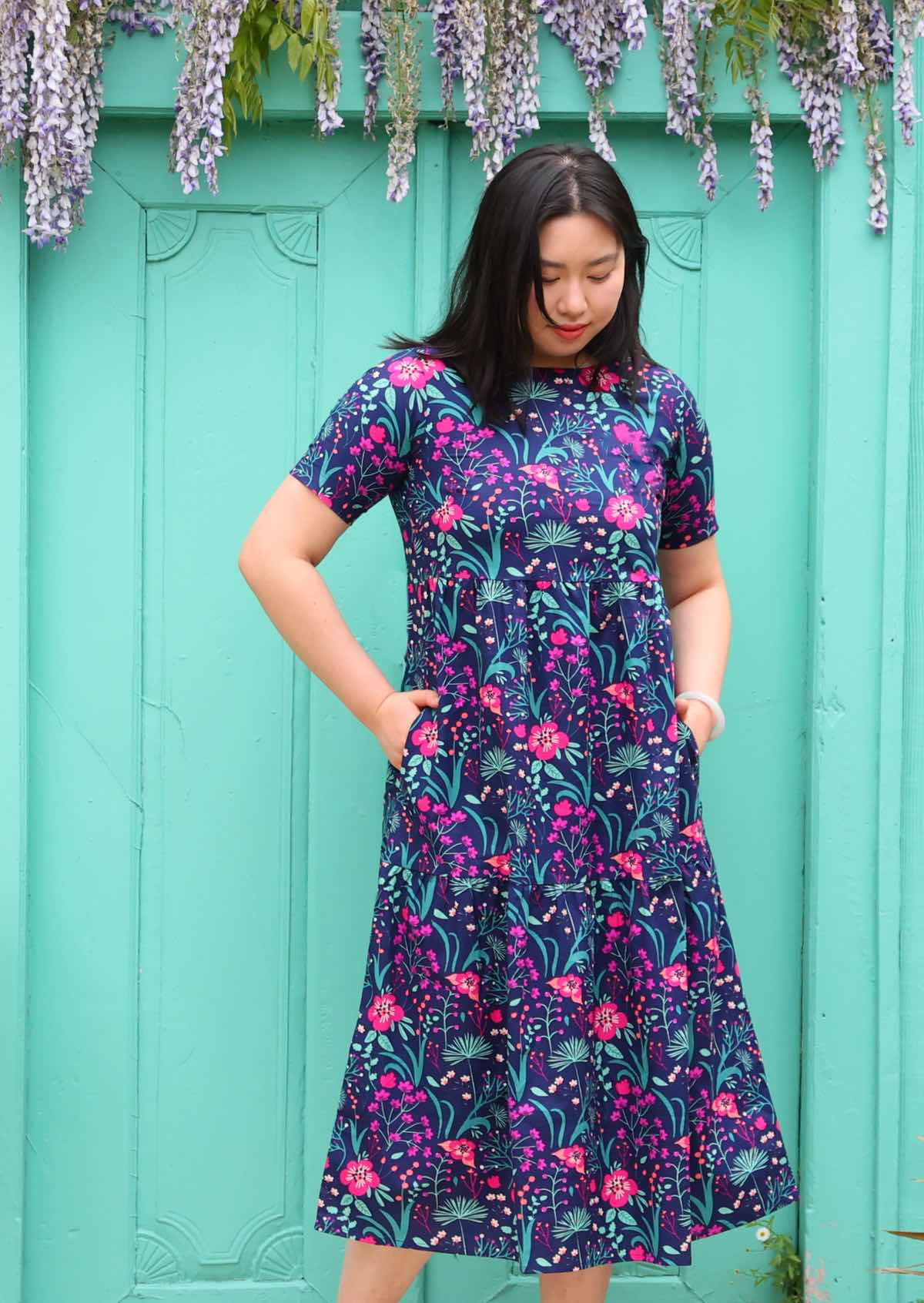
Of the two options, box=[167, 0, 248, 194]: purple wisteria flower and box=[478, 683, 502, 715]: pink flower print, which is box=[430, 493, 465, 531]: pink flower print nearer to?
box=[478, 683, 502, 715]: pink flower print

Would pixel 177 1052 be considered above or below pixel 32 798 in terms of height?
below

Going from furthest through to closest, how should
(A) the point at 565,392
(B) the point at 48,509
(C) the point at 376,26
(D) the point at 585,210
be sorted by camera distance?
(B) the point at 48,509, (C) the point at 376,26, (A) the point at 565,392, (D) the point at 585,210

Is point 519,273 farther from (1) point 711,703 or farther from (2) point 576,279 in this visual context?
(1) point 711,703

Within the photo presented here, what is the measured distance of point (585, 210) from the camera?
5.64ft

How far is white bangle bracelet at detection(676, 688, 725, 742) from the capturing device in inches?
75.8

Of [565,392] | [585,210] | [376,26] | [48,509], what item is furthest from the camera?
[48,509]

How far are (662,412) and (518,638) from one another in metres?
0.41

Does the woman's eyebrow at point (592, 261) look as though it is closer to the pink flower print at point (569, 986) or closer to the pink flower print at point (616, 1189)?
the pink flower print at point (569, 986)

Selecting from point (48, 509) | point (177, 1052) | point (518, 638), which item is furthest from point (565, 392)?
point (177, 1052)

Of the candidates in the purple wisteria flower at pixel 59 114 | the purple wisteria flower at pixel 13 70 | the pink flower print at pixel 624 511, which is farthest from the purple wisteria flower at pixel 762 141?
the purple wisteria flower at pixel 13 70

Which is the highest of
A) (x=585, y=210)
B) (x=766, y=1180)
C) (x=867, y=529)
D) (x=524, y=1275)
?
(x=585, y=210)

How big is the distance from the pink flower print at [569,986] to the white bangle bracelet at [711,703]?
0.43 m

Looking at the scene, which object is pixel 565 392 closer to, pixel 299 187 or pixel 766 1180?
pixel 299 187

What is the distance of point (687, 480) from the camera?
77.4 inches
